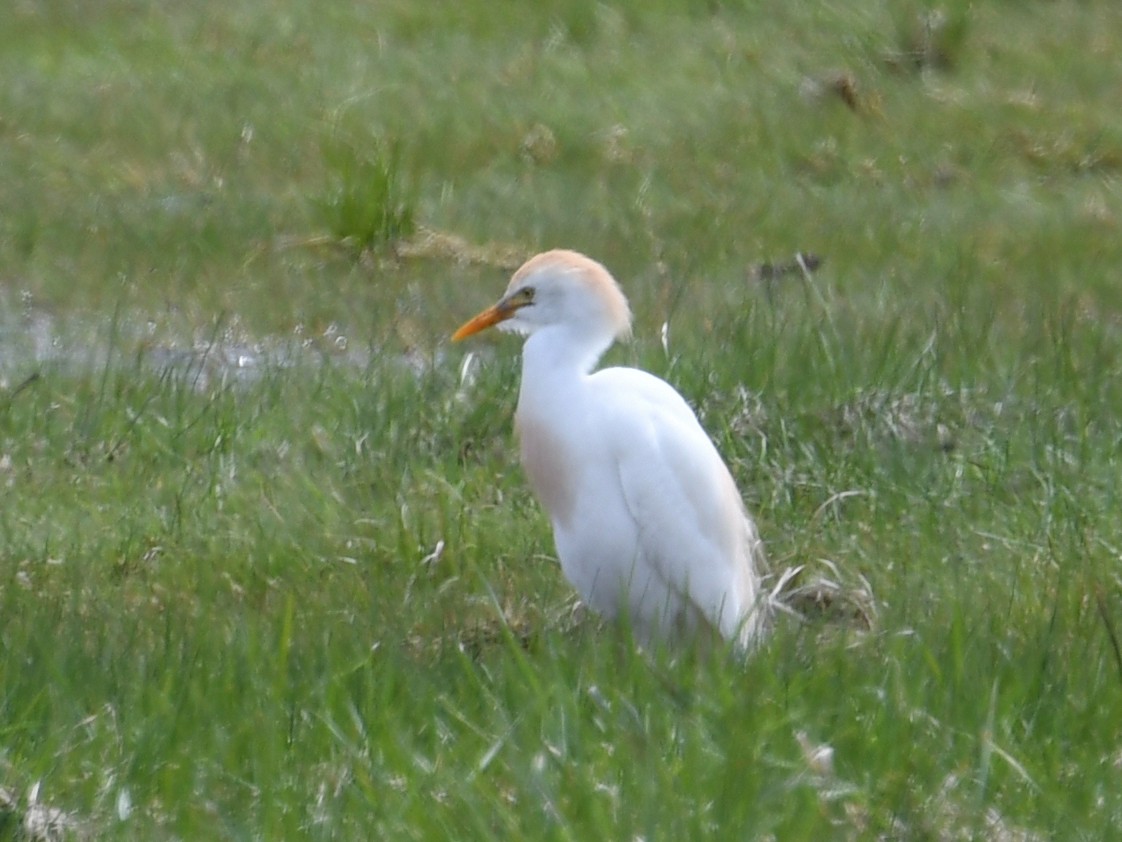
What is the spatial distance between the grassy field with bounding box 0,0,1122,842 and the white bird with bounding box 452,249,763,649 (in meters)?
0.18

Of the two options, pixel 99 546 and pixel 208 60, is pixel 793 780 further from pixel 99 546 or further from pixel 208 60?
→ pixel 208 60

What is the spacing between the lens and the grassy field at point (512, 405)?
3059mm

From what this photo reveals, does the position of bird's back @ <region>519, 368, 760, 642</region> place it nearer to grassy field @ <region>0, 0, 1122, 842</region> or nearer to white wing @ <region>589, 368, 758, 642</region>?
white wing @ <region>589, 368, 758, 642</region>

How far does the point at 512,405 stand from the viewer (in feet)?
17.3

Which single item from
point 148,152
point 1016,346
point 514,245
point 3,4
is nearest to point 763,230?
point 514,245

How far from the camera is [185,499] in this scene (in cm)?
487

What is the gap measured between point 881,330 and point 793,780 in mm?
2980

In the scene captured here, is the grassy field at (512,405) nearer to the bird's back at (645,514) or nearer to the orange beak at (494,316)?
the bird's back at (645,514)

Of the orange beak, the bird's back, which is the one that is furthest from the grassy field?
the orange beak

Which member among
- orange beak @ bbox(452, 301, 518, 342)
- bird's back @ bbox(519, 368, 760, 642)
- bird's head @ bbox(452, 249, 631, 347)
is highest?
bird's head @ bbox(452, 249, 631, 347)

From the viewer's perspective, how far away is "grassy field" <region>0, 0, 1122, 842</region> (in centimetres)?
306

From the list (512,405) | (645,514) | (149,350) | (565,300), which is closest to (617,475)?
(645,514)

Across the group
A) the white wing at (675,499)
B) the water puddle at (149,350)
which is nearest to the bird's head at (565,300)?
the white wing at (675,499)

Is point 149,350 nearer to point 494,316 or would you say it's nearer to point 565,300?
point 494,316
